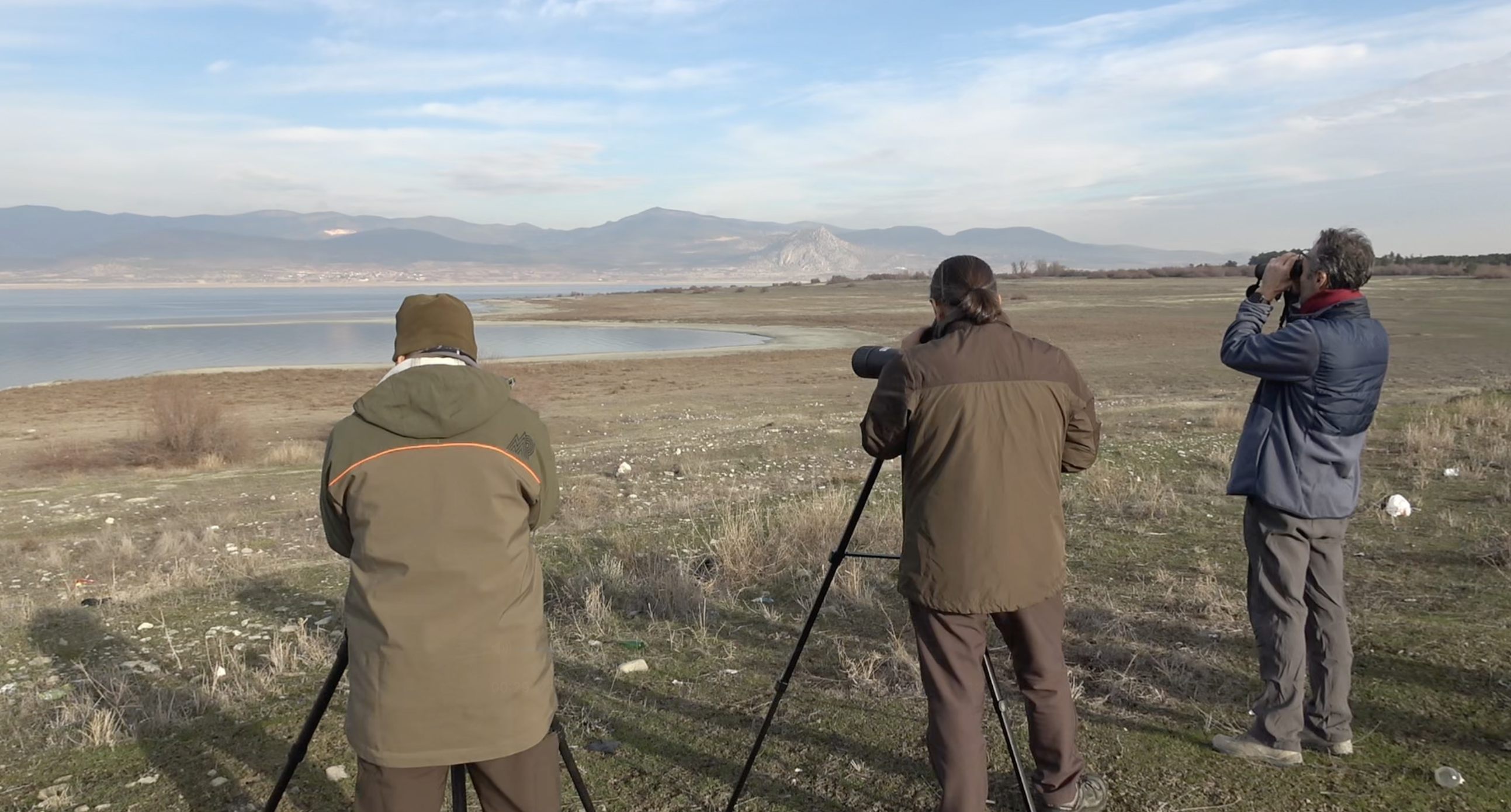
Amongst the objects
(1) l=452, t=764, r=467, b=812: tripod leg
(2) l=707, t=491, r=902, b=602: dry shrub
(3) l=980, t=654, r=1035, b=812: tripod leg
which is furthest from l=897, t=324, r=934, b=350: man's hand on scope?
(2) l=707, t=491, r=902, b=602: dry shrub

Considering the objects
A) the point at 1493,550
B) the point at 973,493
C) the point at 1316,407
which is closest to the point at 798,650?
the point at 973,493

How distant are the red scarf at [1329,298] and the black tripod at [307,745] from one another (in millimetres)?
2911

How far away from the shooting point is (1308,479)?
333cm

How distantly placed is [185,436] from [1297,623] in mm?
16596

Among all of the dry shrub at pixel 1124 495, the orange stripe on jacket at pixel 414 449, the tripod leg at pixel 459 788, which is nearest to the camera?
the orange stripe on jacket at pixel 414 449

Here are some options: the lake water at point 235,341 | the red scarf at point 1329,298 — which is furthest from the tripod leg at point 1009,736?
the lake water at point 235,341

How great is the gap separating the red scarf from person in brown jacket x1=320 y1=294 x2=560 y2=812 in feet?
8.99

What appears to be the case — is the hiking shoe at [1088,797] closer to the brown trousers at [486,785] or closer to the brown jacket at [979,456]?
the brown jacket at [979,456]

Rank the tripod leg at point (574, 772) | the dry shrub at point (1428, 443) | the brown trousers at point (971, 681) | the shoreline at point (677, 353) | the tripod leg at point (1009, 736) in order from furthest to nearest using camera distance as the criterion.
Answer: the shoreline at point (677, 353), the dry shrub at point (1428, 443), the tripod leg at point (1009, 736), the brown trousers at point (971, 681), the tripod leg at point (574, 772)

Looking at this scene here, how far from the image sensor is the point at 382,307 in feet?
259

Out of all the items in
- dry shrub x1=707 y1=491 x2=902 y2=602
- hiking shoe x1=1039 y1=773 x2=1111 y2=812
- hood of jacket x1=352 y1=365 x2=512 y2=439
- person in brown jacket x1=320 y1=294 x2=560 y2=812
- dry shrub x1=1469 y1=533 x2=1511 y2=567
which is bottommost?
dry shrub x1=707 y1=491 x2=902 y2=602

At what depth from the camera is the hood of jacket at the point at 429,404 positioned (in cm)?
224

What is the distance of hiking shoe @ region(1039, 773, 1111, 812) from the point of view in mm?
3051

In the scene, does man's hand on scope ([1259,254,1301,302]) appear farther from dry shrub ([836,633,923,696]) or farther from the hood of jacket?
the hood of jacket
